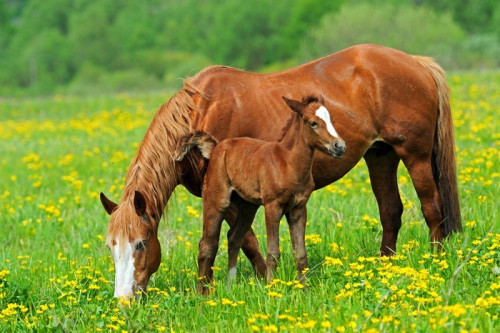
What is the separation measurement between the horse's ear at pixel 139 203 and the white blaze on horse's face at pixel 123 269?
9.9 inches

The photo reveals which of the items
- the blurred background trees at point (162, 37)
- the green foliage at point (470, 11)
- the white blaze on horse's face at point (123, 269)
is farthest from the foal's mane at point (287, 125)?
the green foliage at point (470, 11)

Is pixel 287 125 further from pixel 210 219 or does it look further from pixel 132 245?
pixel 132 245

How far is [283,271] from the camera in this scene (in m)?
5.30

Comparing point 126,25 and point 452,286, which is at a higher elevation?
point 452,286

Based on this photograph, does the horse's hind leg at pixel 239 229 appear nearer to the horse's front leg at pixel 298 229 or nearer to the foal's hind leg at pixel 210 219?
the foal's hind leg at pixel 210 219

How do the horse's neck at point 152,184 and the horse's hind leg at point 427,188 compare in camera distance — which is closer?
the horse's neck at point 152,184

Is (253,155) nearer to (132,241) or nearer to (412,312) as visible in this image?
(132,241)

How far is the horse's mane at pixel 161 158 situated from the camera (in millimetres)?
5594

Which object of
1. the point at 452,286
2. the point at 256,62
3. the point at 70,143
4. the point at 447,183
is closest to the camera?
the point at 452,286

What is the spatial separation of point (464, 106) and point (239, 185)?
10137 mm

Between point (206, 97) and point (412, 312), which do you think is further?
point (206, 97)

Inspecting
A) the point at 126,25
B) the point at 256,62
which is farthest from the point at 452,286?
the point at 126,25

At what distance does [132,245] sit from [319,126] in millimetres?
1612

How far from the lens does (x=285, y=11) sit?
85.8 meters
